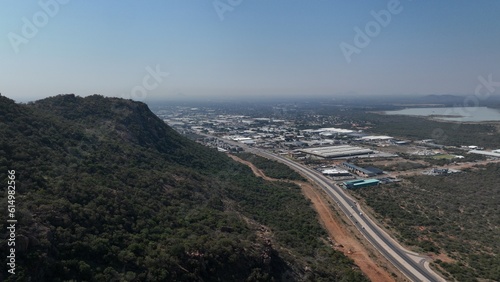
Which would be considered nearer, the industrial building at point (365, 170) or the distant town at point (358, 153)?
the industrial building at point (365, 170)

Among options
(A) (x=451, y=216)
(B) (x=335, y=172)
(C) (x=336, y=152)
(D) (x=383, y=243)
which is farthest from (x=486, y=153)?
(D) (x=383, y=243)

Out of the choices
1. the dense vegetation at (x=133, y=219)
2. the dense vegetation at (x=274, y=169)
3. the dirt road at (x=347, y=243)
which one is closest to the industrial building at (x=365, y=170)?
the dense vegetation at (x=274, y=169)

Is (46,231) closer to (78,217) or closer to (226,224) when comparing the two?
(78,217)

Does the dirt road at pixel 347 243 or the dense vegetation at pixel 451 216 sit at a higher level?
the dirt road at pixel 347 243

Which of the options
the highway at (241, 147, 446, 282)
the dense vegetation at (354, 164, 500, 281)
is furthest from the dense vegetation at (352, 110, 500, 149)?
the highway at (241, 147, 446, 282)

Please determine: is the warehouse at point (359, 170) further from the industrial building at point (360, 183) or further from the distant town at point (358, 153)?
the industrial building at point (360, 183)

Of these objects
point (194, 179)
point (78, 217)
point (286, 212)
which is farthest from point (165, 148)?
point (78, 217)

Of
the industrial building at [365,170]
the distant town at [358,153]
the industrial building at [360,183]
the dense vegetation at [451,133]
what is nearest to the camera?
the industrial building at [360,183]

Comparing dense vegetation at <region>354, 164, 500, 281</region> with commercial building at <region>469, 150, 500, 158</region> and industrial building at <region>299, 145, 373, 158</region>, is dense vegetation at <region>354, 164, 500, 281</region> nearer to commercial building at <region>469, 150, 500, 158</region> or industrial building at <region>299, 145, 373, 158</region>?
industrial building at <region>299, 145, 373, 158</region>
